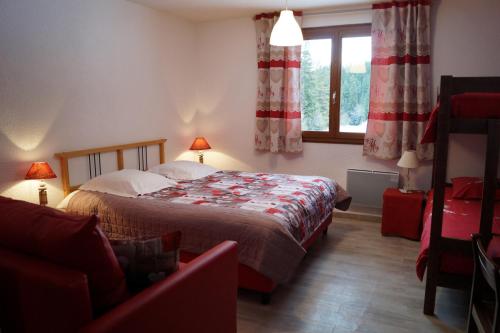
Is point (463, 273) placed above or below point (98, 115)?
below

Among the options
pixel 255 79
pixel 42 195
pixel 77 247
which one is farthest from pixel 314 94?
pixel 77 247

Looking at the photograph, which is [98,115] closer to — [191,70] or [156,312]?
[191,70]

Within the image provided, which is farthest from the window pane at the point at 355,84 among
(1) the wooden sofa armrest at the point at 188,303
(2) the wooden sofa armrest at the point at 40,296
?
(2) the wooden sofa armrest at the point at 40,296

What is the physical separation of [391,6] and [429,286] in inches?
121

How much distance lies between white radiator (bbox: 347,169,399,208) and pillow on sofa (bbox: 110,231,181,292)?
3393 mm

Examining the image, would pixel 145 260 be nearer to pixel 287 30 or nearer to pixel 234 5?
pixel 287 30

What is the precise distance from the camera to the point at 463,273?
2418 millimetres

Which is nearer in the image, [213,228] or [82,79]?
[213,228]

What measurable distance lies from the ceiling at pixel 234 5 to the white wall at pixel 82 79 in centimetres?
22

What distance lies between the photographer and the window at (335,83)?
14.9ft

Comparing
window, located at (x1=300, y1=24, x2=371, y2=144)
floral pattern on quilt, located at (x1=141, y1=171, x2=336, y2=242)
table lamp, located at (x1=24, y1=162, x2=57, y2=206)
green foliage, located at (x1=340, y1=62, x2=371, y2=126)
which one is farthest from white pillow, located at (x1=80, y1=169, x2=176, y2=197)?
green foliage, located at (x1=340, y1=62, x2=371, y2=126)

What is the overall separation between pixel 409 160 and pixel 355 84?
1142 mm

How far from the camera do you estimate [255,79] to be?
511 cm

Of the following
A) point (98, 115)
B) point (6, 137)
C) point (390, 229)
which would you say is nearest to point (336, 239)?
point (390, 229)
